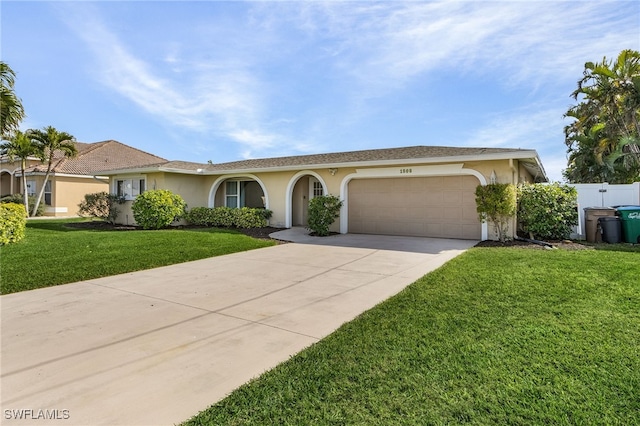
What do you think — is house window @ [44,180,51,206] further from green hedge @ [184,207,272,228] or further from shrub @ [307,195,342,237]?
shrub @ [307,195,342,237]

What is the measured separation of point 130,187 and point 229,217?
20.7ft

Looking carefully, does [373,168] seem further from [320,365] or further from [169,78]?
[320,365]

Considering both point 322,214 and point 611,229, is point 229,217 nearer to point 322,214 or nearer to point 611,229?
point 322,214

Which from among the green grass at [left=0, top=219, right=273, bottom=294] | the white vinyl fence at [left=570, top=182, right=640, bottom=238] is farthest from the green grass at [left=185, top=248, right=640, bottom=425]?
the white vinyl fence at [left=570, top=182, right=640, bottom=238]

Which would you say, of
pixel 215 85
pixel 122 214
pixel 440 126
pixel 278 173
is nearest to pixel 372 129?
pixel 440 126

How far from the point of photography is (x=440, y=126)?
59.2ft

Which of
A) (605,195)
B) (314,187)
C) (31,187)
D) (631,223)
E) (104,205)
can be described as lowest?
(631,223)

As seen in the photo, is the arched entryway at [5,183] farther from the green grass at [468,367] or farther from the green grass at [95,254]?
the green grass at [468,367]

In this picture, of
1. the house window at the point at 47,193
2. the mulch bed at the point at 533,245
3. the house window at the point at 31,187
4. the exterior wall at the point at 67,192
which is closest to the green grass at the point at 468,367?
the mulch bed at the point at 533,245

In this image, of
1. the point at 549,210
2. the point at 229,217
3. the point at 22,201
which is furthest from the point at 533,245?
the point at 22,201

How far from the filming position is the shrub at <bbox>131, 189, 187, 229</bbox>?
47.6 ft

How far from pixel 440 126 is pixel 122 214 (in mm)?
17396

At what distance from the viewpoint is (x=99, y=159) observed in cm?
2762

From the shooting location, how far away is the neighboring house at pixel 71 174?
24.4 m
